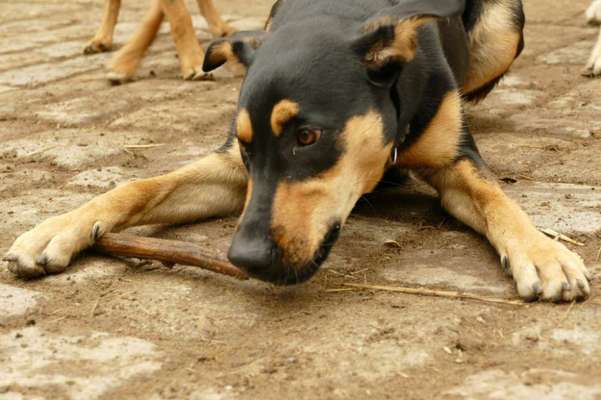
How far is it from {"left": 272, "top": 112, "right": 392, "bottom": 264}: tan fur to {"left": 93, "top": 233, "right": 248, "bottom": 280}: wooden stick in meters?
0.26

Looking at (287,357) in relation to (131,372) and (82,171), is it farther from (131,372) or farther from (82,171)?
(82,171)

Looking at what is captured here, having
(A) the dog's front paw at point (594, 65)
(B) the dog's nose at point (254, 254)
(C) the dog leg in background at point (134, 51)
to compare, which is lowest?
(A) the dog's front paw at point (594, 65)

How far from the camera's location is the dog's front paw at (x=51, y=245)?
3.36 meters

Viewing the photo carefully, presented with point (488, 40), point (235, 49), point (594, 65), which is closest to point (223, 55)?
point (235, 49)

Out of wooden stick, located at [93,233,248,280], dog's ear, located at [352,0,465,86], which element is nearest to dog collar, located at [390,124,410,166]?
dog's ear, located at [352,0,465,86]

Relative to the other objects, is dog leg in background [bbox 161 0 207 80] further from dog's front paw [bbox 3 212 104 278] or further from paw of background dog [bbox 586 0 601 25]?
dog's front paw [bbox 3 212 104 278]

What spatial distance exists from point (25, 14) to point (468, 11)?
5243 mm

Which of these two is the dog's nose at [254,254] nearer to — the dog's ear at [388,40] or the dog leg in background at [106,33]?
the dog's ear at [388,40]

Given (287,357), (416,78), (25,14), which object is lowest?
(25,14)

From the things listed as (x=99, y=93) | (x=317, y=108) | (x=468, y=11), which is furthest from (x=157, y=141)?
(x=317, y=108)

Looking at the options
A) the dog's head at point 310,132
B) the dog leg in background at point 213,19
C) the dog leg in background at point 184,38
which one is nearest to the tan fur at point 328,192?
the dog's head at point 310,132

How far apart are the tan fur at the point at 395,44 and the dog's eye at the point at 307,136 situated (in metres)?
0.34

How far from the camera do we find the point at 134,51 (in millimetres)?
6504

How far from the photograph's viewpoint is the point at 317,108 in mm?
3135
